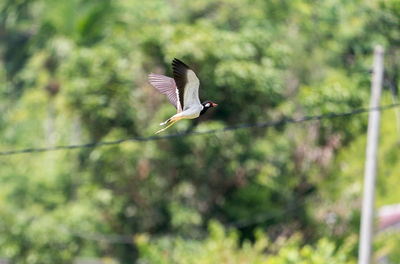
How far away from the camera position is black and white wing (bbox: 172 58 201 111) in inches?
191

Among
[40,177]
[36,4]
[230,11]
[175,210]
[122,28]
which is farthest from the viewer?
[36,4]

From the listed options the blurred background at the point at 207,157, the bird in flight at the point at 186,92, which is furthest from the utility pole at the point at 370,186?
the bird in flight at the point at 186,92

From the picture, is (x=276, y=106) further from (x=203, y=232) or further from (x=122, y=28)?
(x=122, y=28)

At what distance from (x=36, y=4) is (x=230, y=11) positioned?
1567cm

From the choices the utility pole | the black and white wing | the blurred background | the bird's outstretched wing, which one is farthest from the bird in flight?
the blurred background

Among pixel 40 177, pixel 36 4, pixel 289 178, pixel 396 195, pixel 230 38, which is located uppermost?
pixel 230 38

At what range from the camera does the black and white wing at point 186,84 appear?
484 centimetres

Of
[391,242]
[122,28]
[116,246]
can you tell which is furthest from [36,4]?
[391,242]

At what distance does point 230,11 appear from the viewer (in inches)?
1025

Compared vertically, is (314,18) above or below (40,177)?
above

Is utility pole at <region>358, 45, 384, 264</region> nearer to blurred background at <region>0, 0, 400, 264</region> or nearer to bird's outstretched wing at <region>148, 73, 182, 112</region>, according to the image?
blurred background at <region>0, 0, 400, 264</region>

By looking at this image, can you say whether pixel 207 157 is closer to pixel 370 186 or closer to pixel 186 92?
pixel 370 186

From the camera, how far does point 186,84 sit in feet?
16.1

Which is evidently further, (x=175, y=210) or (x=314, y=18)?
(x=314, y=18)
